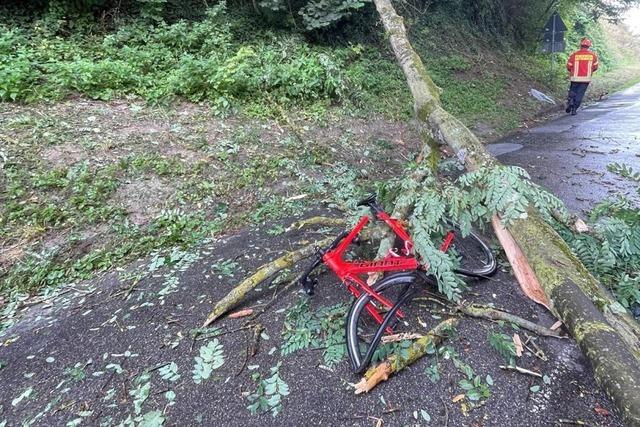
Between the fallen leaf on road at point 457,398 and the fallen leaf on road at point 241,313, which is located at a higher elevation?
the fallen leaf on road at point 457,398

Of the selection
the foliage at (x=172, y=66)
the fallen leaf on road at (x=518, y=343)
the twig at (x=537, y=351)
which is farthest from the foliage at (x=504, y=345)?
the foliage at (x=172, y=66)

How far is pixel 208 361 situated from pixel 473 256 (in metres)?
2.66

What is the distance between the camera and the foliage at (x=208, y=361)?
8.66 feet

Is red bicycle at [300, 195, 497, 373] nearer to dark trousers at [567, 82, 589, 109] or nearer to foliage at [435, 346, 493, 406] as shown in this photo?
foliage at [435, 346, 493, 406]

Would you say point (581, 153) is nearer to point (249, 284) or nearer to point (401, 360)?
point (401, 360)

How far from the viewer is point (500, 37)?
14.9 meters

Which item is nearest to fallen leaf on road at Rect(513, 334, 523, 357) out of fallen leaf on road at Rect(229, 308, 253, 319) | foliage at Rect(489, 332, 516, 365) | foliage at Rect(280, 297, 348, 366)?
foliage at Rect(489, 332, 516, 365)

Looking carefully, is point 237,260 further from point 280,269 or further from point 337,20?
point 337,20

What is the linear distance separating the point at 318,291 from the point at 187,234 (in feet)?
6.59

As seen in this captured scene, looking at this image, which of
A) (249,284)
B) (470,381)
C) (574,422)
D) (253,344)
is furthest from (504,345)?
(249,284)

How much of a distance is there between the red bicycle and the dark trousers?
33.6 feet

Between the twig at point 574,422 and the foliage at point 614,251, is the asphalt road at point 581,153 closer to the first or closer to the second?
the foliage at point 614,251

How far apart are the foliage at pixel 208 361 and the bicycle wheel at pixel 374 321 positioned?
99 cm

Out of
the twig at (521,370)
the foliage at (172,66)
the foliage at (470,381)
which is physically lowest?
the foliage at (470,381)
